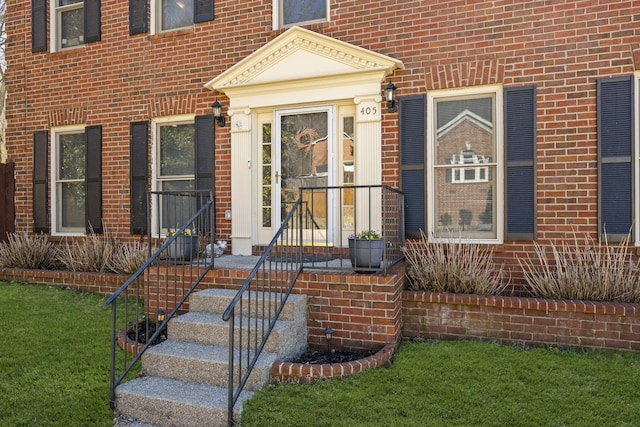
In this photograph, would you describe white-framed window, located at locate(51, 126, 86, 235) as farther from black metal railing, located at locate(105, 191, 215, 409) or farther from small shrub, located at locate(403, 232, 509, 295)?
small shrub, located at locate(403, 232, 509, 295)

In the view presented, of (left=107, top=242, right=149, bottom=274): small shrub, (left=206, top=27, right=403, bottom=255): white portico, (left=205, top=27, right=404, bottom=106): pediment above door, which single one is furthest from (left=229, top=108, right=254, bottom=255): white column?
(left=107, top=242, right=149, bottom=274): small shrub

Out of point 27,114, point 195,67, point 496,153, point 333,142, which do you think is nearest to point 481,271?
point 496,153

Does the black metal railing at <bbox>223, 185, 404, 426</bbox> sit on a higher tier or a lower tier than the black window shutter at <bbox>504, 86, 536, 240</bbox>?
lower

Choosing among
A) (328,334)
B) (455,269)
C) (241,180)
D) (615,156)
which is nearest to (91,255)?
(241,180)

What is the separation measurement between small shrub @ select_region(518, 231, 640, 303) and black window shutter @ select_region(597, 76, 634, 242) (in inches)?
8.2

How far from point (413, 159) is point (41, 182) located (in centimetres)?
581

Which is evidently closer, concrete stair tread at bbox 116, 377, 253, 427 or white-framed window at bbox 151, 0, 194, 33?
concrete stair tread at bbox 116, 377, 253, 427

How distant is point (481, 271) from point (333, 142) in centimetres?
227

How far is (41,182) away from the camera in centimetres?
688

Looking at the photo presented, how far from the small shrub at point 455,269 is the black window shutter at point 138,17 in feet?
16.0

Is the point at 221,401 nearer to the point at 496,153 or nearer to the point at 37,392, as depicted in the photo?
the point at 37,392

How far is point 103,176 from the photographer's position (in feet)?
21.3

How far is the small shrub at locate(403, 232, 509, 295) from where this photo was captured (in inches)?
168

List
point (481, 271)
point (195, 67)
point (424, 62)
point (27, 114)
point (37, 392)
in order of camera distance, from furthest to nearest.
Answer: point (27, 114), point (195, 67), point (424, 62), point (481, 271), point (37, 392)
